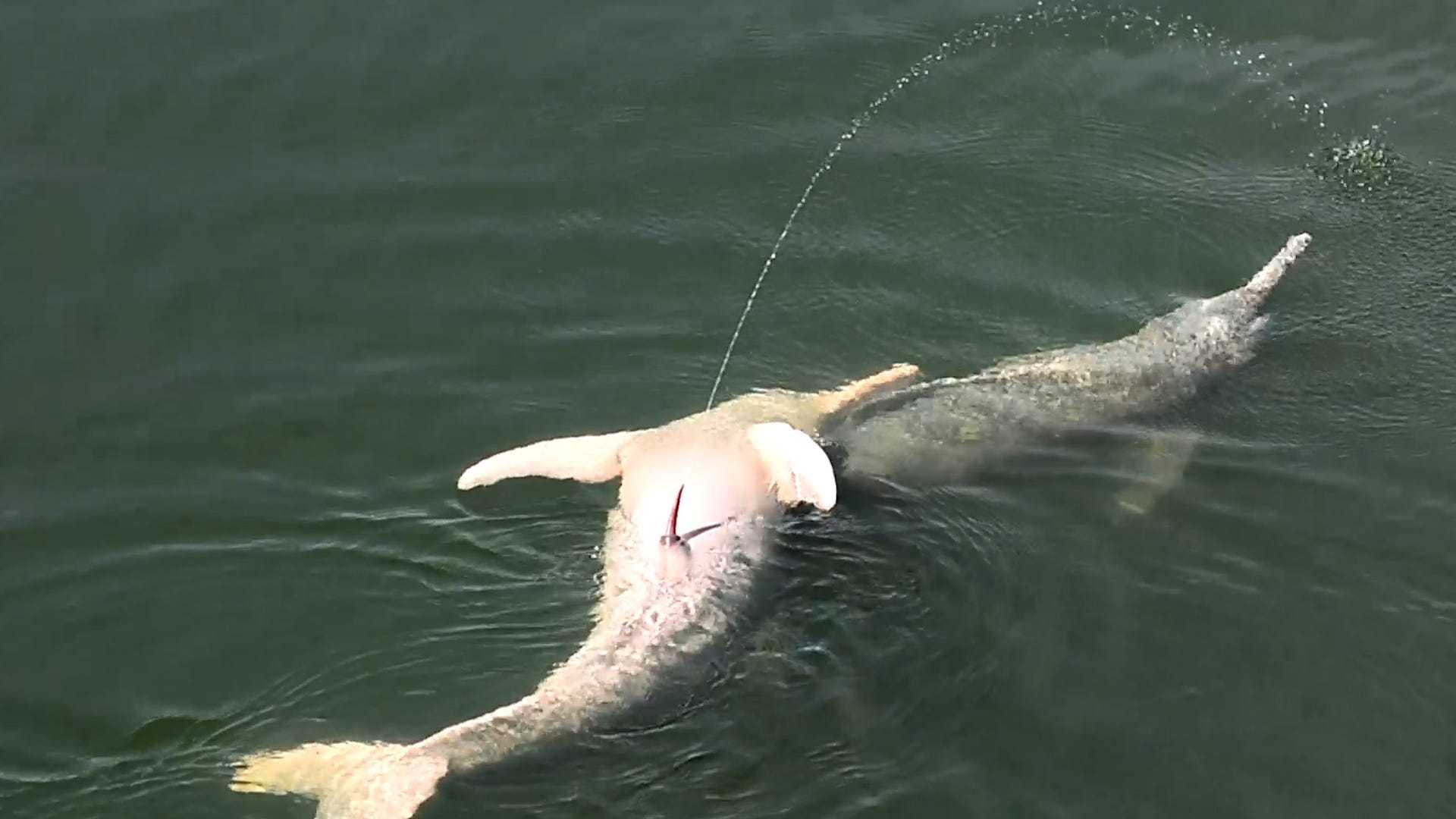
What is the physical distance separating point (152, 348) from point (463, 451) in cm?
240

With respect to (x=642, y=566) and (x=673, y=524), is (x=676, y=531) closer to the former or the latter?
(x=673, y=524)

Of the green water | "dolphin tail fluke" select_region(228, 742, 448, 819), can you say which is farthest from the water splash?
"dolphin tail fluke" select_region(228, 742, 448, 819)

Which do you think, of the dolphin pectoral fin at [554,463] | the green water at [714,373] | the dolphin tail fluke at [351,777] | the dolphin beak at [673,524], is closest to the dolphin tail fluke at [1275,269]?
the green water at [714,373]

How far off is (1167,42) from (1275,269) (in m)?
3.28

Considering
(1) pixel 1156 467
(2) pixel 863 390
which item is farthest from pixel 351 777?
(1) pixel 1156 467

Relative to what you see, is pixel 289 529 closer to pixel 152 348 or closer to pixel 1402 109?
pixel 152 348

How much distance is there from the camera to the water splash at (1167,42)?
591 inches

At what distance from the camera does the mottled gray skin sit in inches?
456

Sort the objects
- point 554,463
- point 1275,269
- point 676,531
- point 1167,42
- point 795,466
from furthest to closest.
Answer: point 1167,42
point 1275,269
point 554,463
point 795,466
point 676,531

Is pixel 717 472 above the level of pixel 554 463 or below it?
below

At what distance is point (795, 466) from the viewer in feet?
35.7

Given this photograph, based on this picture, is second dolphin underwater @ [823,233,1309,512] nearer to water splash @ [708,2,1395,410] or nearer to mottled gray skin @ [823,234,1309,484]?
mottled gray skin @ [823,234,1309,484]

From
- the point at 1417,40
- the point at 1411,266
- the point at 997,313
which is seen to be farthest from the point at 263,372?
the point at 1417,40

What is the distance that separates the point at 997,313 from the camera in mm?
13125
